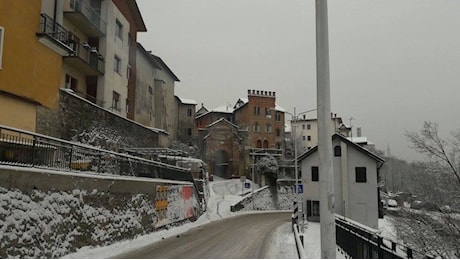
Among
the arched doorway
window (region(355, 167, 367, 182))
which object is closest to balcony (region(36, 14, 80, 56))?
window (region(355, 167, 367, 182))

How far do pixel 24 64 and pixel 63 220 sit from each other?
8878mm

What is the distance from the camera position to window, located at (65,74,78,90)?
27.7 metres

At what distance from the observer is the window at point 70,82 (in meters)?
27.7

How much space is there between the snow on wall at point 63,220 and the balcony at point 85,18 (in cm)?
1542

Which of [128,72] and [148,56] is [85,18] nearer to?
[128,72]

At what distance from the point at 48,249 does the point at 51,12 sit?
50.8ft

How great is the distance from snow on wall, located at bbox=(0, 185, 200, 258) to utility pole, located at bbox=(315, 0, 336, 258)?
859cm

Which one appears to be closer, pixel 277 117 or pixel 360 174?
pixel 360 174

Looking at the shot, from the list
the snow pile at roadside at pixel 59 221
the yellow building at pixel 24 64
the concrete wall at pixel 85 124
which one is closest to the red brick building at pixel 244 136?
the concrete wall at pixel 85 124

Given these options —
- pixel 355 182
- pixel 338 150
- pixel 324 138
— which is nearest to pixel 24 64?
pixel 324 138

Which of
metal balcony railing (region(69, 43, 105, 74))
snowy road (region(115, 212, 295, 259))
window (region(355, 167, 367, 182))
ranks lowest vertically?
snowy road (region(115, 212, 295, 259))

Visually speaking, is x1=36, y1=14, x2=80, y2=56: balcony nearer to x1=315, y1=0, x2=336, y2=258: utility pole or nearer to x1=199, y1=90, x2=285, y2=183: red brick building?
x1=315, y1=0, x2=336, y2=258: utility pole

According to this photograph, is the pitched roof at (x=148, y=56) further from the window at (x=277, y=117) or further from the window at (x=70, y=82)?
the window at (x=277, y=117)

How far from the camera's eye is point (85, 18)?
91.7 feet
